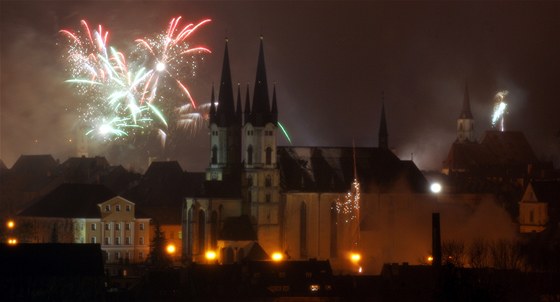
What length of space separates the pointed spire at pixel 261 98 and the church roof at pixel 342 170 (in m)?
5.01

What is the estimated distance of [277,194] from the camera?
394 ft

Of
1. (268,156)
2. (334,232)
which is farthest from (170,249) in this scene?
(334,232)

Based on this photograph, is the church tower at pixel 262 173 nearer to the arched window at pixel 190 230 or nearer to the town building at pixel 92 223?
the arched window at pixel 190 230

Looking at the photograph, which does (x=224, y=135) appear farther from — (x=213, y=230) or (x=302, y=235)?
(x=302, y=235)

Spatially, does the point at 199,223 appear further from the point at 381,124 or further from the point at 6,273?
the point at 6,273

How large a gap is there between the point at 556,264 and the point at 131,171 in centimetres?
6592

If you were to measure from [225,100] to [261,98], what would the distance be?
4.18 metres

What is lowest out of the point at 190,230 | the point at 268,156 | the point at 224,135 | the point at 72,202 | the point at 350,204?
the point at 190,230

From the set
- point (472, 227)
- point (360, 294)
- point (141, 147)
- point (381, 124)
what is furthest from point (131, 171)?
point (360, 294)

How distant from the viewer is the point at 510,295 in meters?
90.9

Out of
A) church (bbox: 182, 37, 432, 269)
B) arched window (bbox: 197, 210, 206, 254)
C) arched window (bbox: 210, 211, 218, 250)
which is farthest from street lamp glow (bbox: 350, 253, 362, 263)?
arched window (bbox: 197, 210, 206, 254)

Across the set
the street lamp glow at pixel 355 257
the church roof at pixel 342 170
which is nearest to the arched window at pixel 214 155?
the church roof at pixel 342 170

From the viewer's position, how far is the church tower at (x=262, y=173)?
119 meters

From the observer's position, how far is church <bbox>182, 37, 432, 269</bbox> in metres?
119
